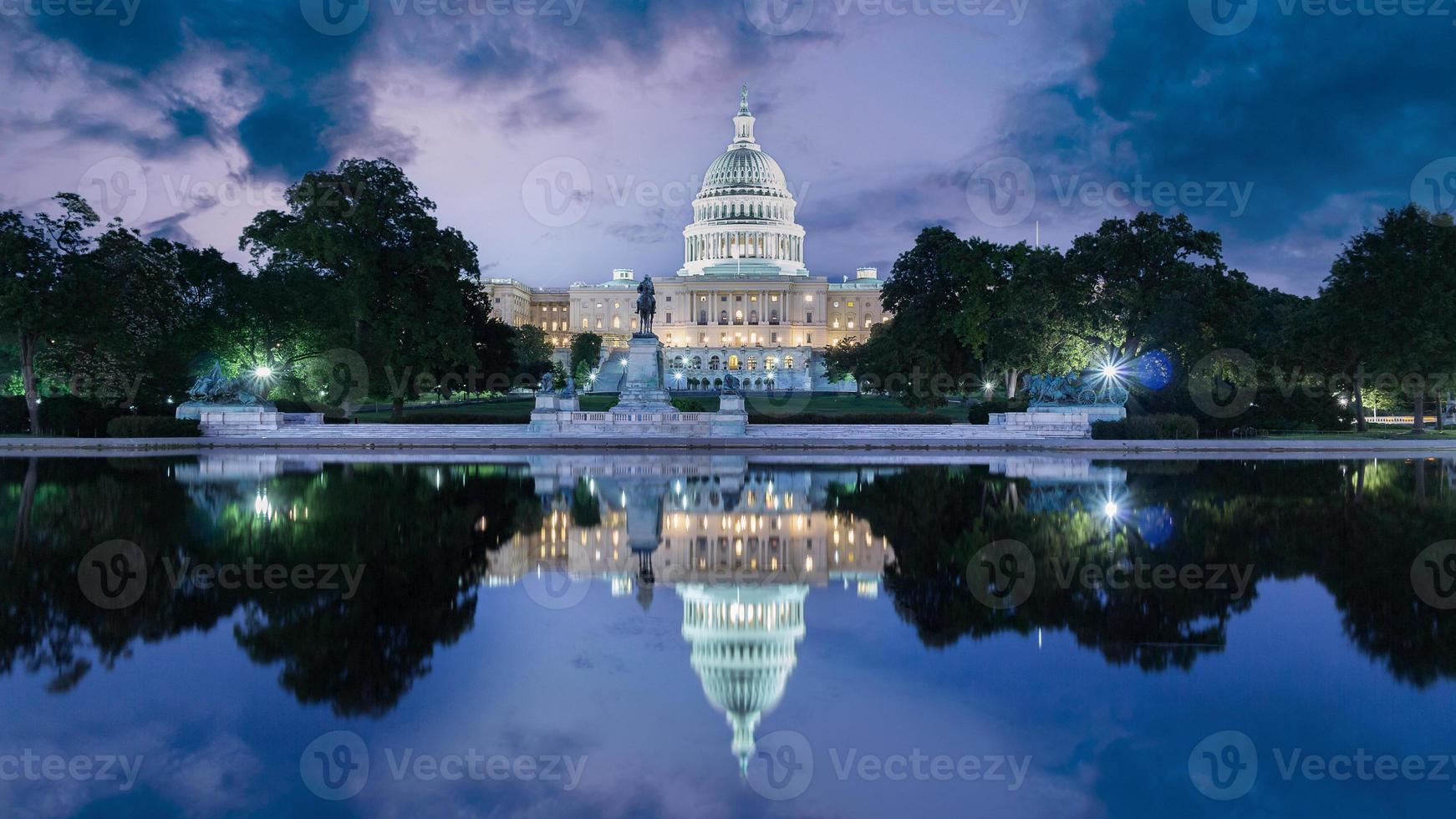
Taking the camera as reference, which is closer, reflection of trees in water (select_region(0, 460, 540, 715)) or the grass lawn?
reflection of trees in water (select_region(0, 460, 540, 715))

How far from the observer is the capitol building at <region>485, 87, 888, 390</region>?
144 m

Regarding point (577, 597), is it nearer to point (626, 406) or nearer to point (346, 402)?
point (626, 406)

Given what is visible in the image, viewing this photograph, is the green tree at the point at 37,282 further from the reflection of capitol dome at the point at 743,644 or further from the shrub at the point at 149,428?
the reflection of capitol dome at the point at 743,644

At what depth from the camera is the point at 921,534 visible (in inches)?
578

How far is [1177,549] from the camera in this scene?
1337 cm

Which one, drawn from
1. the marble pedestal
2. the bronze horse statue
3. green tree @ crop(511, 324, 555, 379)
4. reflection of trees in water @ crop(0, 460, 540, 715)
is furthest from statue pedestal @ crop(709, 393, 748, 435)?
green tree @ crop(511, 324, 555, 379)

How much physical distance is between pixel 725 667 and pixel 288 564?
6289 millimetres

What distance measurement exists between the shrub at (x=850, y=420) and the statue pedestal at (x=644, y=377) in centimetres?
410

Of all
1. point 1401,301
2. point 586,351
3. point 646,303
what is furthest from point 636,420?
point 586,351

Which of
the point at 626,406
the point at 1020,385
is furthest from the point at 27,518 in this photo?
the point at 1020,385

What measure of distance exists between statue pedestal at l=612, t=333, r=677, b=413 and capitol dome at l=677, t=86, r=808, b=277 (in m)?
102

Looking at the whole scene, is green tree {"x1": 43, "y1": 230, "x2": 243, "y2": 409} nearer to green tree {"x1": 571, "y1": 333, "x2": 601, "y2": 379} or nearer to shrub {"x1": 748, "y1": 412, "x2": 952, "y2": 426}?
shrub {"x1": 748, "y1": 412, "x2": 952, "y2": 426}

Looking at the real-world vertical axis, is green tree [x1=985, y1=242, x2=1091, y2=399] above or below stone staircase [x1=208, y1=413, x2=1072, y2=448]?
above

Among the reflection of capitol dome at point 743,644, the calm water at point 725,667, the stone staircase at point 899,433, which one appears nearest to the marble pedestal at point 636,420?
the stone staircase at point 899,433
